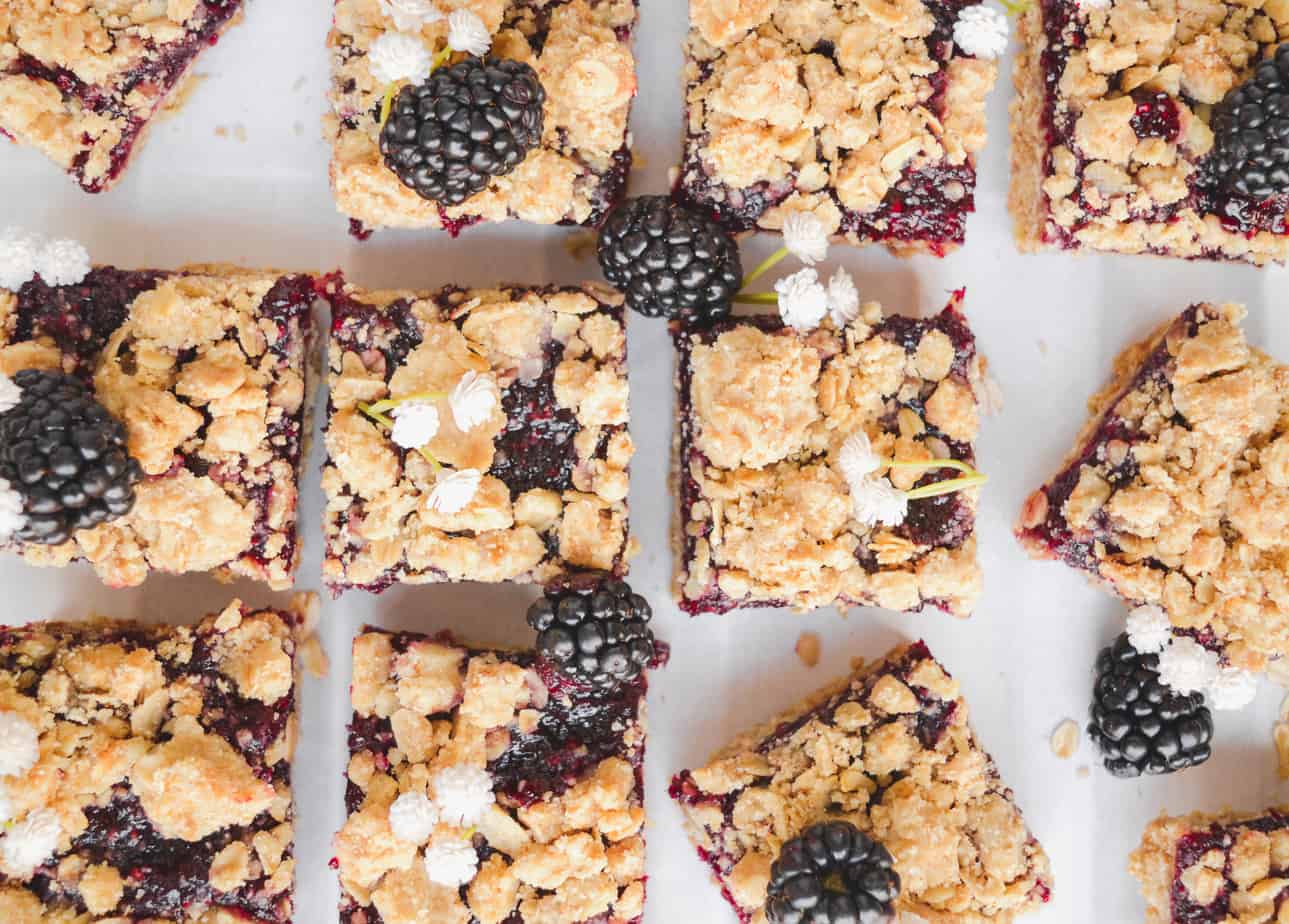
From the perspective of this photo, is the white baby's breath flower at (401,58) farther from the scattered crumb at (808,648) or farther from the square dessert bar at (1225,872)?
the square dessert bar at (1225,872)

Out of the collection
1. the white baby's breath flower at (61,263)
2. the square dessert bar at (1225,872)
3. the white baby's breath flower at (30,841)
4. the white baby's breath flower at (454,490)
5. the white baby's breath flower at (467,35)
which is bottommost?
the square dessert bar at (1225,872)

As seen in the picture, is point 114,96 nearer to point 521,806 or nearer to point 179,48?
point 179,48

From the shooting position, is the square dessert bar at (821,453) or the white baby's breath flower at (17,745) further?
the square dessert bar at (821,453)

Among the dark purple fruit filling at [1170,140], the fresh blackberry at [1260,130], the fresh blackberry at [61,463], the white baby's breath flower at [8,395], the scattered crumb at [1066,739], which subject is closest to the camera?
the fresh blackberry at [61,463]

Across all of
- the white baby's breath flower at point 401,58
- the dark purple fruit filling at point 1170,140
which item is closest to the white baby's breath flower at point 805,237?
the dark purple fruit filling at point 1170,140

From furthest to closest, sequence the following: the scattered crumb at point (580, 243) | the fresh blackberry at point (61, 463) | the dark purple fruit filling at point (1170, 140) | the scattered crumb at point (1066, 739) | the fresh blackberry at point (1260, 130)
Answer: the scattered crumb at point (1066, 739)
the scattered crumb at point (580, 243)
the dark purple fruit filling at point (1170, 140)
the fresh blackberry at point (1260, 130)
the fresh blackberry at point (61, 463)

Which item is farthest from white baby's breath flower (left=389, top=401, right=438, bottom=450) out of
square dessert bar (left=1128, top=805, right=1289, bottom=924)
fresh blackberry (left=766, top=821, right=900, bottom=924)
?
square dessert bar (left=1128, top=805, right=1289, bottom=924)
